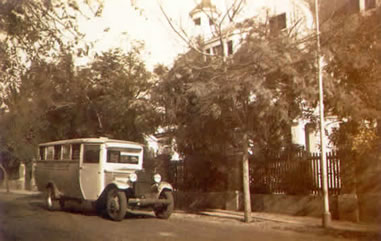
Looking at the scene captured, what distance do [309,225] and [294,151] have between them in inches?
99.8

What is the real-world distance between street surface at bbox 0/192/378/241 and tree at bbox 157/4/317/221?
4.30 ft

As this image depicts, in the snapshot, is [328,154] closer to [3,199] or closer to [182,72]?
[182,72]

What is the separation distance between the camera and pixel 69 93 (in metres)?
9.25

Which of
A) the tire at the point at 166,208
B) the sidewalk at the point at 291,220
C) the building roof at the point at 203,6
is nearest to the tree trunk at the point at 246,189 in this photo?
the sidewalk at the point at 291,220

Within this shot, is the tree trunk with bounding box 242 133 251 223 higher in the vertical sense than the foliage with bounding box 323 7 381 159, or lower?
lower

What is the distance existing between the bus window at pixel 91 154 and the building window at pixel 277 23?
4.67 m

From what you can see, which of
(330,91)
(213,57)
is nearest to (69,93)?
(213,57)

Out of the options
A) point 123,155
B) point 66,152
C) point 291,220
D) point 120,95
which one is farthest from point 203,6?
point 291,220

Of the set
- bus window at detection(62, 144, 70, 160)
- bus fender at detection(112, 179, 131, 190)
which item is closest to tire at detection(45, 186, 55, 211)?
bus window at detection(62, 144, 70, 160)

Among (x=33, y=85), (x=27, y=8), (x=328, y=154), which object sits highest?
(x=27, y=8)

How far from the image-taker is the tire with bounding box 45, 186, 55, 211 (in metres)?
11.5

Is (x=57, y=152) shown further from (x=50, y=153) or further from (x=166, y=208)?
(x=166, y=208)

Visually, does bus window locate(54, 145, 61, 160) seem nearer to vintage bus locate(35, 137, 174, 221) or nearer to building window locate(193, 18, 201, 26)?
vintage bus locate(35, 137, 174, 221)

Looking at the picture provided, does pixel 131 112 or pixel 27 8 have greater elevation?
pixel 27 8
